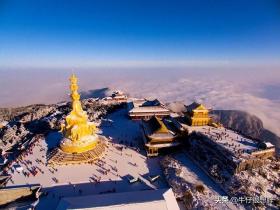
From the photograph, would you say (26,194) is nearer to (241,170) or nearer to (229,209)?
(229,209)

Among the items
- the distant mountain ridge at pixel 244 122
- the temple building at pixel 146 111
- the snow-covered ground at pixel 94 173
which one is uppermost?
the temple building at pixel 146 111

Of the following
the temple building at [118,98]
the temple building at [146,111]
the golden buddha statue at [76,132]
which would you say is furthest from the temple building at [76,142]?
the temple building at [118,98]

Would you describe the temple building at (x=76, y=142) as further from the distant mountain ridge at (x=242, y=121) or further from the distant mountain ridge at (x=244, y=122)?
the distant mountain ridge at (x=244, y=122)

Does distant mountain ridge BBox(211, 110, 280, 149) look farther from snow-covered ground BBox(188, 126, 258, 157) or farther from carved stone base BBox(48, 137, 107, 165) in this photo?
carved stone base BBox(48, 137, 107, 165)

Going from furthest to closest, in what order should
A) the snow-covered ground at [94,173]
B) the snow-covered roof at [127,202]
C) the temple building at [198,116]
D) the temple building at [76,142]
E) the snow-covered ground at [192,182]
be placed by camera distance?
the temple building at [198,116]
the temple building at [76,142]
the snow-covered ground at [94,173]
the snow-covered ground at [192,182]
the snow-covered roof at [127,202]

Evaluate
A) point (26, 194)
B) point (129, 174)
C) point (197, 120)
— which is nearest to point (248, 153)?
point (197, 120)

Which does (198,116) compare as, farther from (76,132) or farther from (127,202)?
(127,202)

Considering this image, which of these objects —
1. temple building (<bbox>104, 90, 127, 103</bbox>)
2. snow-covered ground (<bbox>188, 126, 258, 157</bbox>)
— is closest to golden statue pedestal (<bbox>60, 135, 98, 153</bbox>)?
snow-covered ground (<bbox>188, 126, 258, 157</bbox>)
